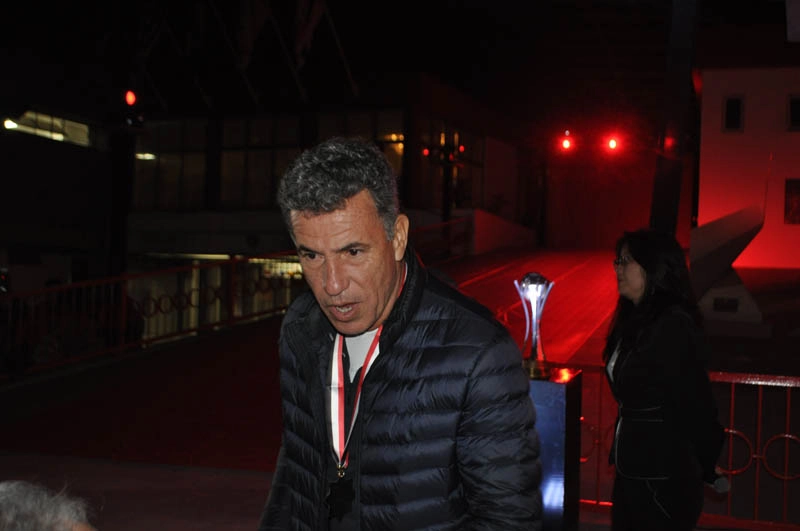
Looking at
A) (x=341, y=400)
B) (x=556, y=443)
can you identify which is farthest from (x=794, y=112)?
(x=341, y=400)

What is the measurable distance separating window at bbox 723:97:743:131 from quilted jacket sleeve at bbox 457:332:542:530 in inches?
927

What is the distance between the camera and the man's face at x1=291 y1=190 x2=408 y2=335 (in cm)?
188

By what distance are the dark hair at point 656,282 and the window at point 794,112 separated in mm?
22010

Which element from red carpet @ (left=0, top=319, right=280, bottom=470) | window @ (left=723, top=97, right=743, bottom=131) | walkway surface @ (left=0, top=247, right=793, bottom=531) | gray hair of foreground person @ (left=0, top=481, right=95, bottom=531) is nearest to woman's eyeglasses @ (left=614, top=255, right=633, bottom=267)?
walkway surface @ (left=0, top=247, right=793, bottom=531)

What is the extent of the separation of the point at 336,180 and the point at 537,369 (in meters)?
1.92

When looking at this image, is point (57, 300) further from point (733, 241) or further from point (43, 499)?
point (733, 241)

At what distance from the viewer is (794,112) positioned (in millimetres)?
22422

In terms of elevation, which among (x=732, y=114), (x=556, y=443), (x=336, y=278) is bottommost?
(x=556, y=443)

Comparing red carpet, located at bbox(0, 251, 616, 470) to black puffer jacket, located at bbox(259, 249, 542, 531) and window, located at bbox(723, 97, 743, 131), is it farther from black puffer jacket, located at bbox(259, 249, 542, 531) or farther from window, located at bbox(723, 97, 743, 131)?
window, located at bbox(723, 97, 743, 131)

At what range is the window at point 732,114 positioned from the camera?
74.8 ft

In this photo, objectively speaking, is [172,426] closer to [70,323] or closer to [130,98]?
[70,323]

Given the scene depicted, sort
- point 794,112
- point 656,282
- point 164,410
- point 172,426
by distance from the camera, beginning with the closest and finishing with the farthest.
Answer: point 656,282 < point 172,426 < point 164,410 < point 794,112

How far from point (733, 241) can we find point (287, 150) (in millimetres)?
17658

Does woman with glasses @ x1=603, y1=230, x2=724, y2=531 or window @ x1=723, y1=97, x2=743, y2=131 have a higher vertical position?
window @ x1=723, y1=97, x2=743, y2=131
